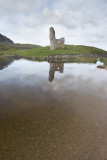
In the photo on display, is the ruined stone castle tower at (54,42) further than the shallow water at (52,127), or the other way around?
the ruined stone castle tower at (54,42)

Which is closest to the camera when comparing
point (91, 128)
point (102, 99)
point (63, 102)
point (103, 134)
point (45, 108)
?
point (103, 134)

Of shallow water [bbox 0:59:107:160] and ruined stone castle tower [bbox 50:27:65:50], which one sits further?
ruined stone castle tower [bbox 50:27:65:50]

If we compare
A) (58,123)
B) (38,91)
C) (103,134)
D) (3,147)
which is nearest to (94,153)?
(103,134)

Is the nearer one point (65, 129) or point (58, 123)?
point (65, 129)

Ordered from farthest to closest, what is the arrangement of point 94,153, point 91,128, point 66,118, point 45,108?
1. point 45,108
2. point 66,118
3. point 91,128
4. point 94,153

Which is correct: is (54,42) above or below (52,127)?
above

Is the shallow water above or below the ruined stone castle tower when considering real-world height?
below

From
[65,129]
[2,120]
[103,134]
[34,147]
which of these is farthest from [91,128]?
[2,120]

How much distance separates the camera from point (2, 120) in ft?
27.1

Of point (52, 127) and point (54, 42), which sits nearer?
point (52, 127)

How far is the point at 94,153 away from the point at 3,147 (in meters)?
5.25

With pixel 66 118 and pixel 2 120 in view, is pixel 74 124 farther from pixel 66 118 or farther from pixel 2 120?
pixel 2 120

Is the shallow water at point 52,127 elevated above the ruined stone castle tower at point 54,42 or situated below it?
below

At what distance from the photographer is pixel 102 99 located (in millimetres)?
12516
